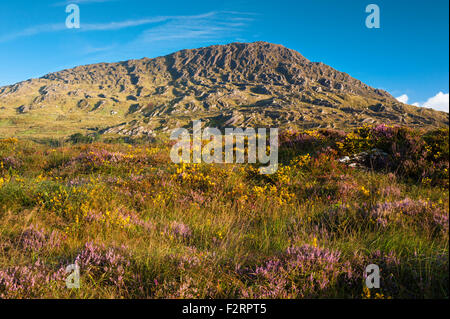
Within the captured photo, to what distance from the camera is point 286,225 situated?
4203 mm

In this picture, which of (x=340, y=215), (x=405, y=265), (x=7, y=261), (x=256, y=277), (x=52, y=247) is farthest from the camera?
(x=340, y=215)

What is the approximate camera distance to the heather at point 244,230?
8.45 feet

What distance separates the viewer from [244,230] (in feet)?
13.7

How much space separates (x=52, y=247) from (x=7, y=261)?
0.51 metres

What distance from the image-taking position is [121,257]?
300 centimetres

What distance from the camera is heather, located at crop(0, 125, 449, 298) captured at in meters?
2.57
